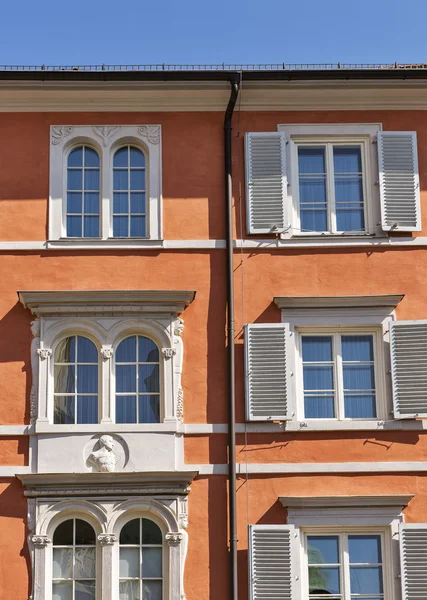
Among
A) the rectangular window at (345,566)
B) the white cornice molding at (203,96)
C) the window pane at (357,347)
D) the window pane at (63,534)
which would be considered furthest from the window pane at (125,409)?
the white cornice molding at (203,96)

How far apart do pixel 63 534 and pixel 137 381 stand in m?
2.57

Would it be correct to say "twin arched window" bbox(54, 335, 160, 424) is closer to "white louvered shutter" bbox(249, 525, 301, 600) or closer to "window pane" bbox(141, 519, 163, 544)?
"window pane" bbox(141, 519, 163, 544)

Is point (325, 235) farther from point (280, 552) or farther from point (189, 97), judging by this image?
point (280, 552)

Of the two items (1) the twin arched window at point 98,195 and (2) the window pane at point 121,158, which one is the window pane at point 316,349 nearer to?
(1) the twin arched window at point 98,195

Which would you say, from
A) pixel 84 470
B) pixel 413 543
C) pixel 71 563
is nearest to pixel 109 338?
pixel 84 470

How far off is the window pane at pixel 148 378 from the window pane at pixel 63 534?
2330 mm

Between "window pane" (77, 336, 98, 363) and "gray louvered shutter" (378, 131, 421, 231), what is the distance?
5.02 metres

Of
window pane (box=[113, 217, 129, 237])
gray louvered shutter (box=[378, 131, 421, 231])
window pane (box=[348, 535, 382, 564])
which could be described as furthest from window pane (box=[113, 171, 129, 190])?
window pane (box=[348, 535, 382, 564])

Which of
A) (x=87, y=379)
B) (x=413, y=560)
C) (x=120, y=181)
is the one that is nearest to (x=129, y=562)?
(x=87, y=379)

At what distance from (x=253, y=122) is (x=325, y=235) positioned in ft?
7.49

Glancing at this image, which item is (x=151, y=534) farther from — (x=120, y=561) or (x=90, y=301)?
(x=90, y=301)

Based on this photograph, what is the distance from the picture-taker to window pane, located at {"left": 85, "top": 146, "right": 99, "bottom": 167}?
66.2 feet

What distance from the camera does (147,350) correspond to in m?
19.3

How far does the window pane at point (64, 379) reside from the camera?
19062 mm
